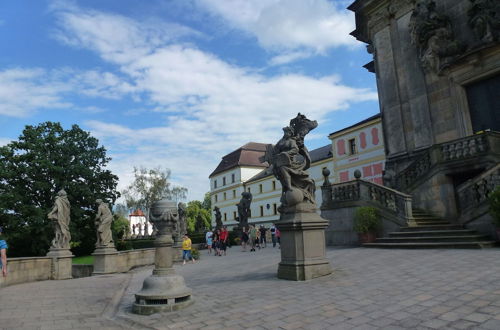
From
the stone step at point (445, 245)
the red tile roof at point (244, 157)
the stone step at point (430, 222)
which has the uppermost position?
the red tile roof at point (244, 157)

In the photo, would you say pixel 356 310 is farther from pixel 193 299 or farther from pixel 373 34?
pixel 373 34

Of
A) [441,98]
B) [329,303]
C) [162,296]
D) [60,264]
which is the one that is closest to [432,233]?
[441,98]

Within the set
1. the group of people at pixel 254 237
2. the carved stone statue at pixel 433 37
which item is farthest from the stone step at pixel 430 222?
the group of people at pixel 254 237

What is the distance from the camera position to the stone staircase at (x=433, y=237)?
403 inches

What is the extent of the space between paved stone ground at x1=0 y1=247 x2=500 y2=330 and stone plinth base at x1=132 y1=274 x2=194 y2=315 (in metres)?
0.17

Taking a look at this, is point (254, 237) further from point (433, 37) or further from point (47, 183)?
point (47, 183)

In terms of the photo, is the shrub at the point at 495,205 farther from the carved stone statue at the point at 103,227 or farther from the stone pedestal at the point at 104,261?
the carved stone statue at the point at 103,227

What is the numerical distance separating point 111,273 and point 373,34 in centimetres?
1807

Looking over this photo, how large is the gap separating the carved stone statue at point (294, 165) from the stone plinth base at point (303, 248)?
0.42m

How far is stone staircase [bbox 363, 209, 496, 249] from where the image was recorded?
1023cm

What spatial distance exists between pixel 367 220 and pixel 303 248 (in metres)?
6.47

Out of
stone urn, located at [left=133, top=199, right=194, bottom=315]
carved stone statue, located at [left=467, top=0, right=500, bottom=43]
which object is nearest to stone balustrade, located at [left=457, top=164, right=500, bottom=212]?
carved stone statue, located at [left=467, top=0, right=500, bottom=43]

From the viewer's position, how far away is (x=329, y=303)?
5.26 metres

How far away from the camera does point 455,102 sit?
15922 millimetres
